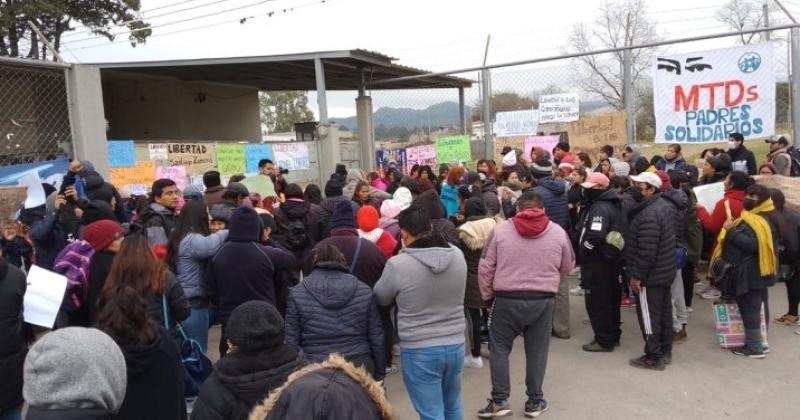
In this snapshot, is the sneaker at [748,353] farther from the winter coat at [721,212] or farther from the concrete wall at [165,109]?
the concrete wall at [165,109]

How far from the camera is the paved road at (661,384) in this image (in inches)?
177

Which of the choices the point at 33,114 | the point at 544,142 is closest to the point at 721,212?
the point at 544,142

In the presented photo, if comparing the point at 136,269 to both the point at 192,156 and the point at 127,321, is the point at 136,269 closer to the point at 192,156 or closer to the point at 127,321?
the point at 127,321

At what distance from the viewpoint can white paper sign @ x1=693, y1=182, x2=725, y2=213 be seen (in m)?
6.57

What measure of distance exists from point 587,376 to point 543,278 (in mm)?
1470

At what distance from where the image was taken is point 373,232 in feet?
16.7

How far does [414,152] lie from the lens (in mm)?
12008

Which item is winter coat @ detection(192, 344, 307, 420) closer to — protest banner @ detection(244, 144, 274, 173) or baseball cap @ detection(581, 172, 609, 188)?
baseball cap @ detection(581, 172, 609, 188)

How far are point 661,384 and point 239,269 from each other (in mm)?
3624

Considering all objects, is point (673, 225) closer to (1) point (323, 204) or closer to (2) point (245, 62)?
(1) point (323, 204)

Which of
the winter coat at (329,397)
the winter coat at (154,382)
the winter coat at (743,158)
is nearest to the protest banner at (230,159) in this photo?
the winter coat at (154,382)

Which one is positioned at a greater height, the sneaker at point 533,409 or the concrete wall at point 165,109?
the concrete wall at point 165,109

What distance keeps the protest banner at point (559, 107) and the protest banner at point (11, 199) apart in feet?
26.2

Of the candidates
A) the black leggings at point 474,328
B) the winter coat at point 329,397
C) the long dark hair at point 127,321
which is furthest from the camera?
the black leggings at point 474,328
